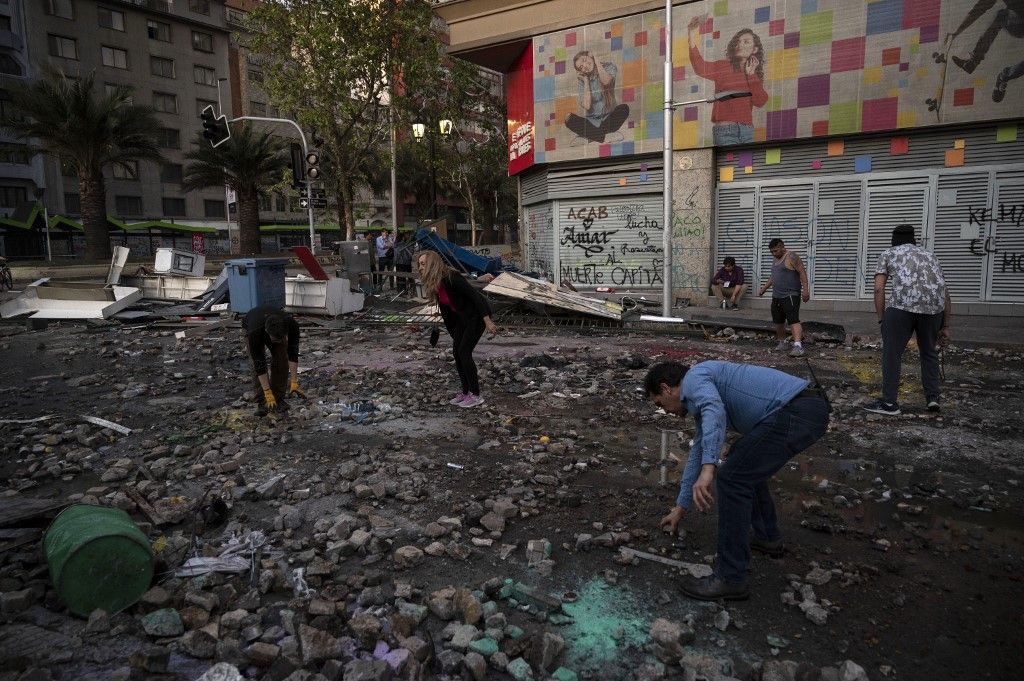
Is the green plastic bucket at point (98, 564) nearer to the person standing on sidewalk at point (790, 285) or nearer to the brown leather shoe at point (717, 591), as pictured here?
the brown leather shoe at point (717, 591)

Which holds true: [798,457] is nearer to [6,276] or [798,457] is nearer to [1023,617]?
[1023,617]

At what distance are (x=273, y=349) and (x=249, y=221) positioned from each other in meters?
32.1

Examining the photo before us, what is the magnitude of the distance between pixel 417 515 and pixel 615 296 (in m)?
13.8

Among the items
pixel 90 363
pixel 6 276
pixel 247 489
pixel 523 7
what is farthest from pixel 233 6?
pixel 247 489

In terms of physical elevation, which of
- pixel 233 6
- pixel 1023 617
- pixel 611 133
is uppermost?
pixel 233 6

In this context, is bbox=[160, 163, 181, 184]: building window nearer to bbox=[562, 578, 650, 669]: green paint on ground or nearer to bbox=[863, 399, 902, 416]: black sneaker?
bbox=[863, 399, 902, 416]: black sneaker

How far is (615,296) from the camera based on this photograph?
1753 centimetres

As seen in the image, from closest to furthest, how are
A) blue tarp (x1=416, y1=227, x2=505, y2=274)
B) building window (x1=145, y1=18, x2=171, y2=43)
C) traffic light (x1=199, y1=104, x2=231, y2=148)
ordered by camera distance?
blue tarp (x1=416, y1=227, x2=505, y2=274) < traffic light (x1=199, y1=104, x2=231, y2=148) < building window (x1=145, y1=18, x2=171, y2=43)

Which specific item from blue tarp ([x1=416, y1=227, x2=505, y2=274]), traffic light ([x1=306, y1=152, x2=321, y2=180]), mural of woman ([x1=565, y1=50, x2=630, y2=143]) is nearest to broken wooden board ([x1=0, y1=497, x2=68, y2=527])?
blue tarp ([x1=416, y1=227, x2=505, y2=274])

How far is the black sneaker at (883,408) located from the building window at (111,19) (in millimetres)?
59172

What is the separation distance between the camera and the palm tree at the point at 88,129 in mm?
27750

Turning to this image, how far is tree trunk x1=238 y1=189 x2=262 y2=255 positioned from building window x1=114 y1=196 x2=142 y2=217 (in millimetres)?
21509

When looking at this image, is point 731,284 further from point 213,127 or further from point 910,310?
point 213,127

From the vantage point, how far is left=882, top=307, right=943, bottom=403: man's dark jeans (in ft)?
20.8
